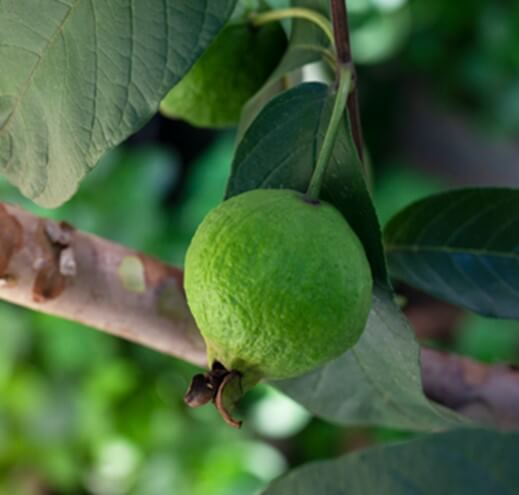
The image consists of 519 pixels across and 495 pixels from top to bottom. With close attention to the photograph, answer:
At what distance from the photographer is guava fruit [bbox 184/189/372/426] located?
22.1 inches

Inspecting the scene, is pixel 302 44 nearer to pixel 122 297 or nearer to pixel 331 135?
pixel 331 135

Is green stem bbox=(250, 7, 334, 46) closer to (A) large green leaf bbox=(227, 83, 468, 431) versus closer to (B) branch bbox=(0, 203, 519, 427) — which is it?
(A) large green leaf bbox=(227, 83, 468, 431)

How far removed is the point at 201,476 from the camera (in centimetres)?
222

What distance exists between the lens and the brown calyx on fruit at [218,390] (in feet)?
1.86

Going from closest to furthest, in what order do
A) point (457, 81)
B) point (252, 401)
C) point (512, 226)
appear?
point (512, 226), point (252, 401), point (457, 81)

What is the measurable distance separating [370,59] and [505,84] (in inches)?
15.6

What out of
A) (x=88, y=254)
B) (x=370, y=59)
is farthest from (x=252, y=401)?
(x=88, y=254)

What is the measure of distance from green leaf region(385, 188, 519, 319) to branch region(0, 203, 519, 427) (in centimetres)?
11

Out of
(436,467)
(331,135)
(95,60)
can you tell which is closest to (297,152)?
(331,135)

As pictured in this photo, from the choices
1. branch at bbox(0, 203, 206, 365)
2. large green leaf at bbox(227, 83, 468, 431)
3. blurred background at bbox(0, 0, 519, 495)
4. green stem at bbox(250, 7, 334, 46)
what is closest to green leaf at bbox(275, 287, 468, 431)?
large green leaf at bbox(227, 83, 468, 431)

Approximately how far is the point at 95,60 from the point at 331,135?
0.55 ft

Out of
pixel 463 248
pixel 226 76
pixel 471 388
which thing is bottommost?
pixel 471 388

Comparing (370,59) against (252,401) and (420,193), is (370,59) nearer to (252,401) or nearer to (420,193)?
(420,193)

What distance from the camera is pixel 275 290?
1.84 feet
